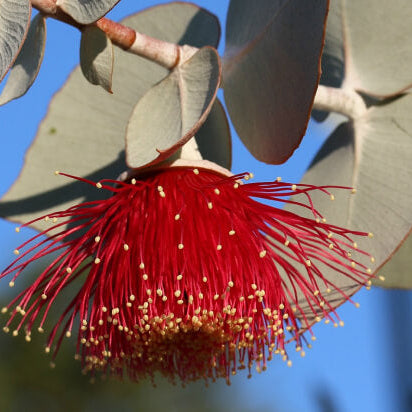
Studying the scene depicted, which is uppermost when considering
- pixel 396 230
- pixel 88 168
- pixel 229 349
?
pixel 88 168

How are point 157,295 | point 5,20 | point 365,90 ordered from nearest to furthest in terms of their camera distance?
point 5,20
point 157,295
point 365,90

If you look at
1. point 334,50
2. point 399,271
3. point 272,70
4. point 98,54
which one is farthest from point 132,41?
point 399,271

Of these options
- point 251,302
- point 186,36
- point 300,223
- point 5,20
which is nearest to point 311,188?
point 300,223

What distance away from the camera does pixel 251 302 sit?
0.89m

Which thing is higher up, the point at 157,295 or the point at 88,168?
the point at 88,168

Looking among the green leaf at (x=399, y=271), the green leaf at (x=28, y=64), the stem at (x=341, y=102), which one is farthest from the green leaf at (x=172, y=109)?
the green leaf at (x=399, y=271)

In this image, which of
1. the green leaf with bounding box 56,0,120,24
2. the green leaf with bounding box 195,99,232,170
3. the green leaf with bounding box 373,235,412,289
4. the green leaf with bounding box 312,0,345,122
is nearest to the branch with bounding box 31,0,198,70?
the green leaf with bounding box 56,0,120,24

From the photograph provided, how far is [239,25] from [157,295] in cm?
36

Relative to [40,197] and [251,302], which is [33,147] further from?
[251,302]

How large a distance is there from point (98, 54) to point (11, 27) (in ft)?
0.34

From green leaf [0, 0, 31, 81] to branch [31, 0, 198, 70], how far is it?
36mm

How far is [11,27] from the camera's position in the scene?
71cm

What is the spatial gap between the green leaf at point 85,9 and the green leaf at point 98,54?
0.04m

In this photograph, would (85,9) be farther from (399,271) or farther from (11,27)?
(399,271)
